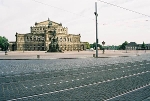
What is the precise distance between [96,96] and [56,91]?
6.17ft

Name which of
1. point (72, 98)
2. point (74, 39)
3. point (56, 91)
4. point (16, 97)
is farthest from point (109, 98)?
point (74, 39)

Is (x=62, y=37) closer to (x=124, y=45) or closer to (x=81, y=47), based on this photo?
(x=81, y=47)

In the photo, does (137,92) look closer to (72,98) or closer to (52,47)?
(72,98)

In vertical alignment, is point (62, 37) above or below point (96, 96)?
above

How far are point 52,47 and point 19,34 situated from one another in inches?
2057

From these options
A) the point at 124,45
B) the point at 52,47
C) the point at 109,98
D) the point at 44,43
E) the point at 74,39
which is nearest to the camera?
the point at 109,98

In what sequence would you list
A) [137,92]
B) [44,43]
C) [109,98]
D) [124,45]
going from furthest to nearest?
1. [124,45]
2. [44,43]
3. [137,92]
4. [109,98]

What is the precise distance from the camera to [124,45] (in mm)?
170500

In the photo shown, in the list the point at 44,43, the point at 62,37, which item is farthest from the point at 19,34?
the point at 62,37

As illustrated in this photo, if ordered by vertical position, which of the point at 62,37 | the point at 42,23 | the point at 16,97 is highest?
the point at 42,23

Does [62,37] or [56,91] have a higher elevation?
[62,37]

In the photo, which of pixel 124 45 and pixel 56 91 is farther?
pixel 124 45

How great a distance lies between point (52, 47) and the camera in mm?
66625

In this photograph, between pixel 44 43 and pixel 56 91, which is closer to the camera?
pixel 56 91
